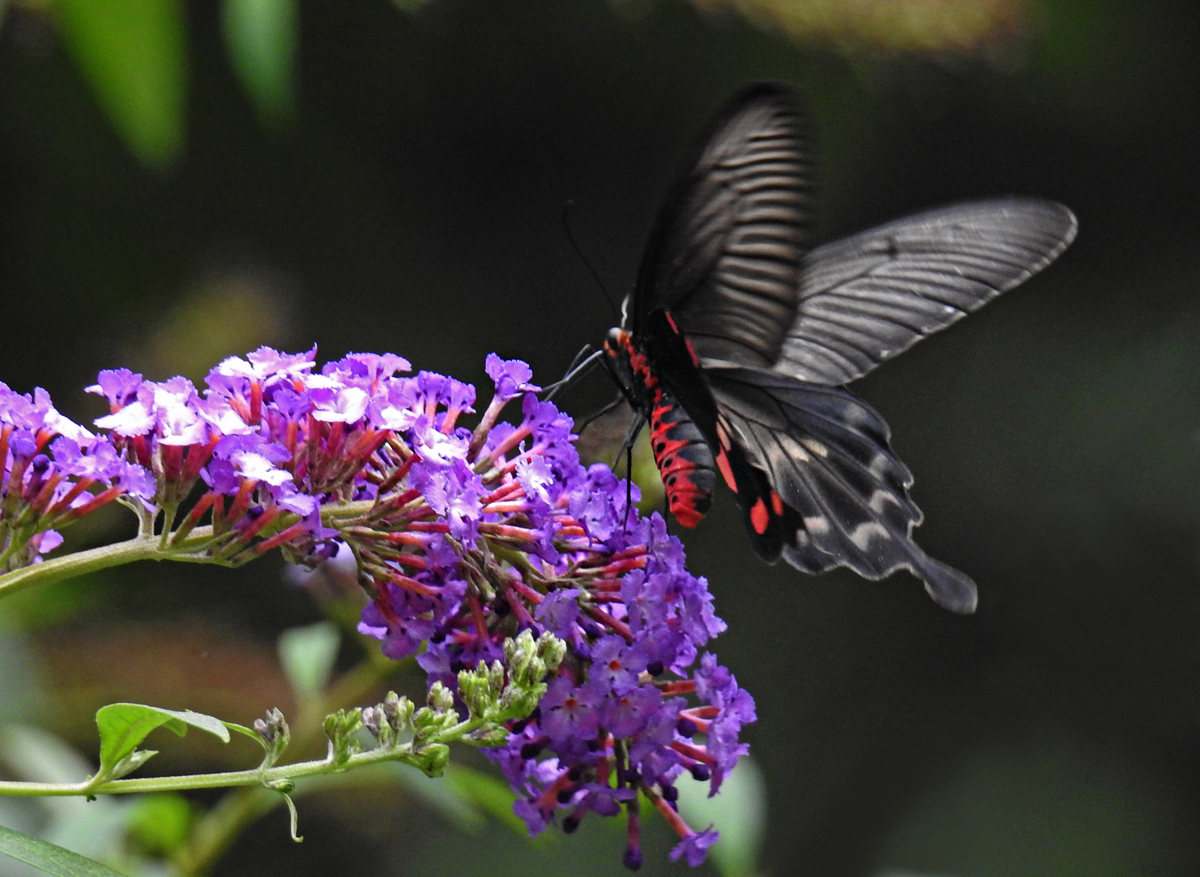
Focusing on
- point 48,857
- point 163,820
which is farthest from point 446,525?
point 163,820

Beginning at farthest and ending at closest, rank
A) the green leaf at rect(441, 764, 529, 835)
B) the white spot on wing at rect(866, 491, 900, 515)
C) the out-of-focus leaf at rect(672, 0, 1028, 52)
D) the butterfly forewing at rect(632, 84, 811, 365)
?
the out-of-focus leaf at rect(672, 0, 1028, 52) < the green leaf at rect(441, 764, 529, 835) < the white spot on wing at rect(866, 491, 900, 515) < the butterfly forewing at rect(632, 84, 811, 365)

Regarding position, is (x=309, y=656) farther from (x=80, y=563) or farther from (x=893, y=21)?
(x=893, y=21)

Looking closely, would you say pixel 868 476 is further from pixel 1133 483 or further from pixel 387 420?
pixel 1133 483

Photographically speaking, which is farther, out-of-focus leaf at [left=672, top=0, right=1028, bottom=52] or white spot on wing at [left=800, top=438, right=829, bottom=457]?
Result: out-of-focus leaf at [left=672, top=0, right=1028, bottom=52]

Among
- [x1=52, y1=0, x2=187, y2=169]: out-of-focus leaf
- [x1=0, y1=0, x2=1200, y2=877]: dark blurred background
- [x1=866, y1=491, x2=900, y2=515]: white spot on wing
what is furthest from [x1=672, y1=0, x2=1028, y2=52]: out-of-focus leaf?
[x1=866, y1=491, x2=900, y2=515]: white spot on wing

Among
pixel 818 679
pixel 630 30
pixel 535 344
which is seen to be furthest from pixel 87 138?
pixel 818 679

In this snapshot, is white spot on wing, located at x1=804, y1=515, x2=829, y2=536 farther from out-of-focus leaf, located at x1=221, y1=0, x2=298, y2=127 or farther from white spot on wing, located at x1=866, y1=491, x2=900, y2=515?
out-of-focus leaf, located at x1=221, y1=0, x2=298, y2=127
